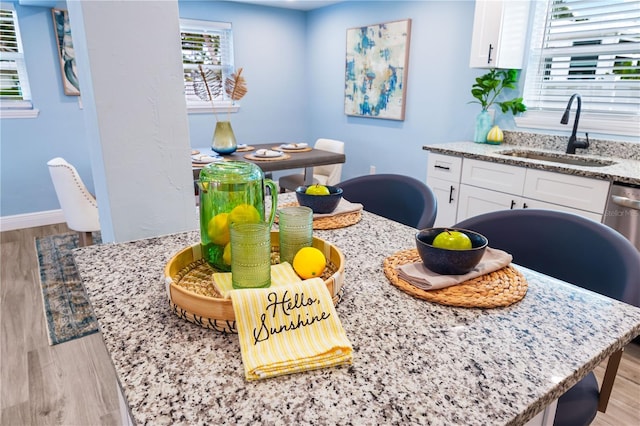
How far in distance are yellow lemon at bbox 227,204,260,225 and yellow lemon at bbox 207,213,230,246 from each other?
0.01 metres

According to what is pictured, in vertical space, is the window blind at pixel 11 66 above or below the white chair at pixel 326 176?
above

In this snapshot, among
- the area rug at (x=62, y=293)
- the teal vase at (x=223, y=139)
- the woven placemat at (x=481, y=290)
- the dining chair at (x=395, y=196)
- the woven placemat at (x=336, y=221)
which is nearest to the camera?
the woven placemat at (x=481, y=290)

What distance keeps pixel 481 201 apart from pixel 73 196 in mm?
2685

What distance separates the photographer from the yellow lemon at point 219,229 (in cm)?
86

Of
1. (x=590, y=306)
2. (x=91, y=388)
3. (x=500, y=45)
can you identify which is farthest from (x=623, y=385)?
(x=91, y=388)

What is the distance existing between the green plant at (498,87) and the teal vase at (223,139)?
1.86 meters

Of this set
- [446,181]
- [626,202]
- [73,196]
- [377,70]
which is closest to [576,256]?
[626,202]

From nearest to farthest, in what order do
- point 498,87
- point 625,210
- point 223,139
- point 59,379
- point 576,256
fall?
point 576,256
point 59,379
point 625,210
point 223,139
point 498,87

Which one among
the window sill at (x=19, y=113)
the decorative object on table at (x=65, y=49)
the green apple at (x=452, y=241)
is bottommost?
the green apple at (x=452, y=241)

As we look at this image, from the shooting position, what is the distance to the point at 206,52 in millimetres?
4492

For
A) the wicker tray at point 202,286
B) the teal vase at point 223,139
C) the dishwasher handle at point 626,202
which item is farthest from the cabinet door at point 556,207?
the teal vase at point 223,139

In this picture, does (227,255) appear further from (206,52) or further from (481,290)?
(206,52)

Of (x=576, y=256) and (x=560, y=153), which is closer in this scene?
(x=576, y=256)

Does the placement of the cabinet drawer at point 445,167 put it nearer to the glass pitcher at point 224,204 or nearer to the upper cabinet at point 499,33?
the upper cabinet at point 499,33
